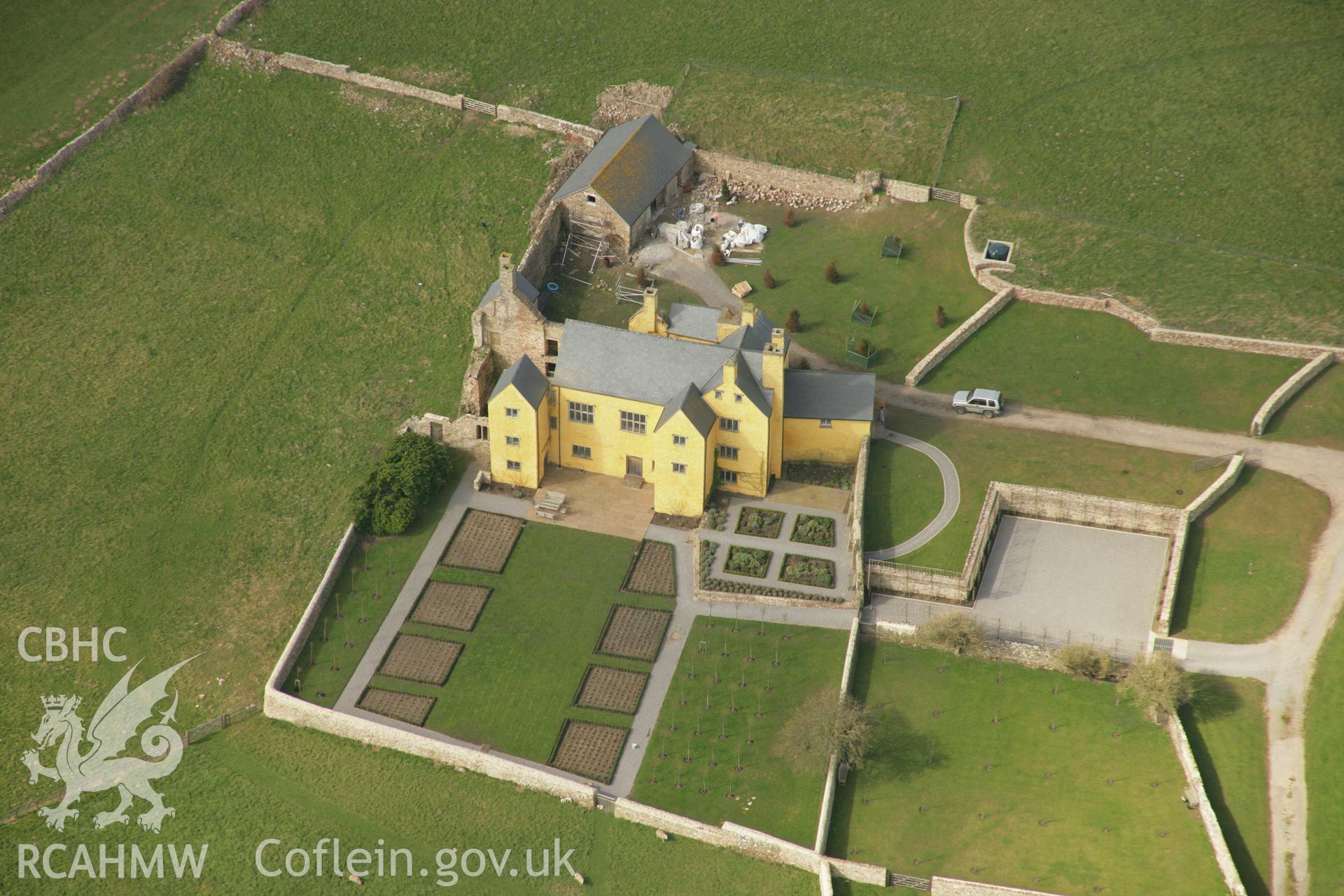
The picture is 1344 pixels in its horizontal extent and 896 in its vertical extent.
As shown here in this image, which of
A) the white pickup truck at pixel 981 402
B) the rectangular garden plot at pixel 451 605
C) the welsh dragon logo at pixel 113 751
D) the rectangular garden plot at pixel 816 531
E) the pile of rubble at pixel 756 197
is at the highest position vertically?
the pile of rubble at pixel 756 197

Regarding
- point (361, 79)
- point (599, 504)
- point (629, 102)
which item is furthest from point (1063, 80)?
point (361, 79)

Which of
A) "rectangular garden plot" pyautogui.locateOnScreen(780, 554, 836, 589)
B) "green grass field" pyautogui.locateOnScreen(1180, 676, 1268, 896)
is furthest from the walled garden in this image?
"green grass field" pyautogui.locateOnScreen(1180, 676, 1268, 896)

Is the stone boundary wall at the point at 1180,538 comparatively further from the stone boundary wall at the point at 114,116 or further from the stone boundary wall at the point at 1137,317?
the stone boundary wall at the point at 114,116

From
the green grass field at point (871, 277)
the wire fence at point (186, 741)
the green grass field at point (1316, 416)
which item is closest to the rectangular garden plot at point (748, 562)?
the green grass field at point (871, 277)

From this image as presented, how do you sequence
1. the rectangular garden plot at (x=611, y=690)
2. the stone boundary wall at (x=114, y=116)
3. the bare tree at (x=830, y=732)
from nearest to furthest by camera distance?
1. the bare tree at (x=830, y=732)
2. the rectangular garden plot at (x=611, y=690)
3. the stone boundary wall at (x=114, y=116)

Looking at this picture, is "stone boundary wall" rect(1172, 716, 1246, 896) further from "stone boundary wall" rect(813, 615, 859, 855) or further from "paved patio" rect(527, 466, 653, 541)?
"paved patio" rect(527, 466, 653, 541)

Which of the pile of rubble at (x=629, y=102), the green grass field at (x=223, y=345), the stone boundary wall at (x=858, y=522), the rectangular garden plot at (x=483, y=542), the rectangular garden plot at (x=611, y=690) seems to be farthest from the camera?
the pile of rubble at (x=629, y=102)

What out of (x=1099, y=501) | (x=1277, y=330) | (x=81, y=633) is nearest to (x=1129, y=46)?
(x=1277, y=330)

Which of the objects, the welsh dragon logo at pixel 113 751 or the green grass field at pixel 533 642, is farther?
the green grass field at pixel 533 642
